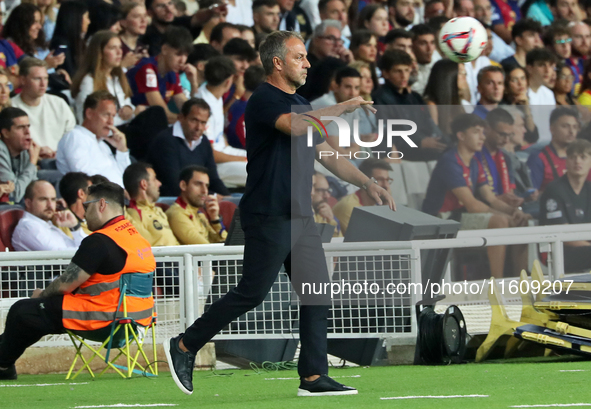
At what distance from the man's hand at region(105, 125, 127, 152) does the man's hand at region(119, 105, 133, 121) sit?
65cm

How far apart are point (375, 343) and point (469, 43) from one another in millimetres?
A: 4114

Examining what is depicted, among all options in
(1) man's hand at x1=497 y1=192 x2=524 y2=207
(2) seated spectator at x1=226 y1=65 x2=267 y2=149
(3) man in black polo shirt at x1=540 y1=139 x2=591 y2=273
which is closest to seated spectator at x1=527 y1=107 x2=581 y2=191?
(1) man's hand at x1=497 y1=192 x2=524 y2=207

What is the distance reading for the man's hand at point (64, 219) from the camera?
8.80 metres

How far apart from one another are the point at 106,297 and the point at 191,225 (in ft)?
9.34

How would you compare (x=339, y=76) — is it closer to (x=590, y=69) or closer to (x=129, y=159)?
(x=129, y=159)

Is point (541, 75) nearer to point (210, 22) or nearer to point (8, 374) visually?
point (210, 22)

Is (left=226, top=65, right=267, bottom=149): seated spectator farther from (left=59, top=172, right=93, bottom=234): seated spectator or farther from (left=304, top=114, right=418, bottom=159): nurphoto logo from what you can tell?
(left=59, top=172, right=93, bottom=234): seated spectator

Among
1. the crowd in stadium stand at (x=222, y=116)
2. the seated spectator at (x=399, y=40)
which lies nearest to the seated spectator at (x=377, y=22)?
the crowd in stadium stand at (x=222, y=116)

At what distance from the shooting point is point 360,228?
7.79 m

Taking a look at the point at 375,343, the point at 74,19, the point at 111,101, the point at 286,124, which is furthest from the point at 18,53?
the point at 286,124

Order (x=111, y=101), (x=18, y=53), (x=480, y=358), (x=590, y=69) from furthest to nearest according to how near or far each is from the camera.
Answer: (x=590, y=69)
(x=18, y=53)
(x=111, y=101)
(x=480, y=358)

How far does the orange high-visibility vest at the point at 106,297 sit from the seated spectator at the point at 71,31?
5.07m

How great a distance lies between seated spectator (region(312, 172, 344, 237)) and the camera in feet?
31.6

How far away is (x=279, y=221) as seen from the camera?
5262 millimetres
